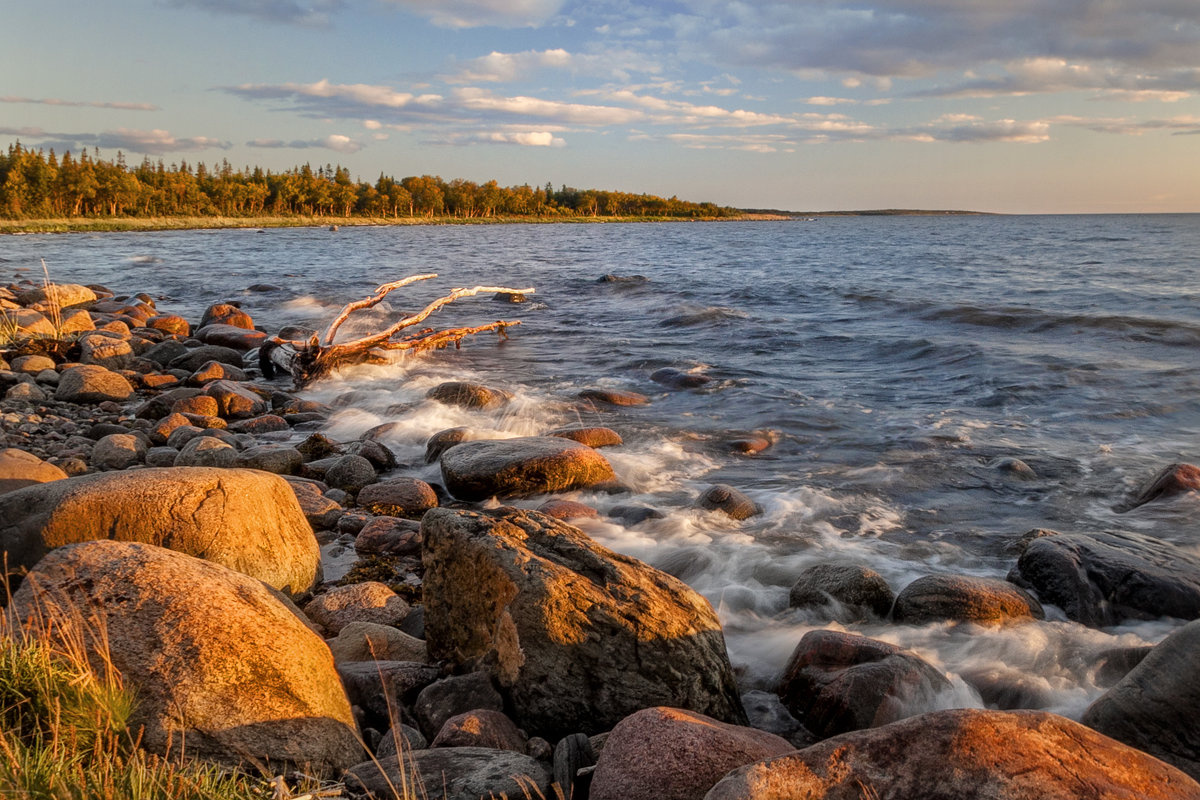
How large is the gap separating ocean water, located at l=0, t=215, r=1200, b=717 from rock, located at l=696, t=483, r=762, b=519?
0.57ft

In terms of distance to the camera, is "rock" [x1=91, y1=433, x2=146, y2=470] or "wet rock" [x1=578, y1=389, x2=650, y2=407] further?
"wet rock" [x1=578, y1=389, x2=650, y2=407]

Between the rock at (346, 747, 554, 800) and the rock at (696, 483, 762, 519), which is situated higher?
the rock at (346, 747, 554, 800)

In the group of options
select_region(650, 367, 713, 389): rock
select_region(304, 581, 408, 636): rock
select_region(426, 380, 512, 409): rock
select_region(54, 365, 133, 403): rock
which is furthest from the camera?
select_region(650, 367, 713, 389): rock

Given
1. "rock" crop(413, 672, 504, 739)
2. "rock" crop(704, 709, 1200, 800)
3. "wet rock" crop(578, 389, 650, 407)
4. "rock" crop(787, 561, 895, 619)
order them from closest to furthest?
"rock" crop(704, 709, 1200, 800)
"rock" crop(413, 672, 504, 739)
"rock" crop(787, 561, 895, 619)
"wet rock" crop(578, 389, 650, 407)

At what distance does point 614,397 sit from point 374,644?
8.90 m

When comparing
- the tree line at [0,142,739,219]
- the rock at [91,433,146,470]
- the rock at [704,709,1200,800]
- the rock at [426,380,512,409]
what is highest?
the tree line at [0,142,739,219]

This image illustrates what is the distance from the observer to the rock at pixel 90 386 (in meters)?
11.7

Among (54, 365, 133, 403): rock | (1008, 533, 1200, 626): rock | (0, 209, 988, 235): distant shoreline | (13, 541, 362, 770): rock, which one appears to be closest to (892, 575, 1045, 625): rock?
(1008, 533, 1200, 626): rock

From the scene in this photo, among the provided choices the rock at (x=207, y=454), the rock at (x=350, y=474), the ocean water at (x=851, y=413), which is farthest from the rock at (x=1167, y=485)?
the rock at (x=207, y=454)

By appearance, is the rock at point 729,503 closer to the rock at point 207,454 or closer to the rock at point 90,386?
the rock at point 207,454

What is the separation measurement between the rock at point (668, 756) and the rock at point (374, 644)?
2057 millimetres

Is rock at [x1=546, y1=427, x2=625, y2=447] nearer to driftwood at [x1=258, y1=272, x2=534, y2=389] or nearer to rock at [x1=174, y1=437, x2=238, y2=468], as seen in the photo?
rock at [x1=174, y1=437, x2=238, y2=468]

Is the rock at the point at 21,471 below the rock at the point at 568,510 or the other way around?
the other way around

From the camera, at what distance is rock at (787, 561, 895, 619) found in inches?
239
